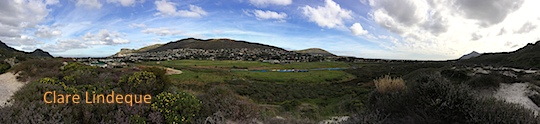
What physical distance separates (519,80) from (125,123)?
19.0 m

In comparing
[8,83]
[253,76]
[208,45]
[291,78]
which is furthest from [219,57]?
[8,83]

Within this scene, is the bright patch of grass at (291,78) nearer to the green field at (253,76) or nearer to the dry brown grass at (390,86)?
the green field at (253,76)

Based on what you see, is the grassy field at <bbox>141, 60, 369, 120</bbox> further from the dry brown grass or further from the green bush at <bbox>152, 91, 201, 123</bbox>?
the green bush at <bbox>152, 91, 201, 123</bbox>

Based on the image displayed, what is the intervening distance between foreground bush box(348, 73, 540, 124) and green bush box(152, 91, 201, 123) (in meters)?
3.62

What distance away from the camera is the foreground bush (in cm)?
491

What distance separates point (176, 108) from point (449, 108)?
5586 mm

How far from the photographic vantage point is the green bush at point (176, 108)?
235 inches

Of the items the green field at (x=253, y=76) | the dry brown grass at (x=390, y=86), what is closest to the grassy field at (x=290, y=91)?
the green field at (x=253, y=76)

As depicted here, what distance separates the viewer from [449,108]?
5.37 meters

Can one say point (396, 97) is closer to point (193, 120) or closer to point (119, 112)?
point (193, 120)

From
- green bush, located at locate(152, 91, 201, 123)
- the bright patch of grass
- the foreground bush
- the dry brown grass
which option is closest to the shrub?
the dry brown grass

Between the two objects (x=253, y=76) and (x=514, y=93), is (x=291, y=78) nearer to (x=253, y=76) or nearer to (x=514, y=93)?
(x=253, y=76)

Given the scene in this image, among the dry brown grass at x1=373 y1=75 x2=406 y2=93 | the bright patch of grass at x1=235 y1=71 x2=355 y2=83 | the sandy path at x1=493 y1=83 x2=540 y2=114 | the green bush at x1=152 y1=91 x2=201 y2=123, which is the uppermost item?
the dry brown grass at x1=373 y1=75 x2=406 y2=93

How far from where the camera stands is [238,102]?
7777 mm
